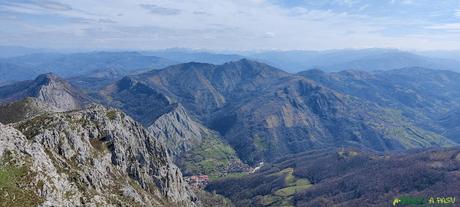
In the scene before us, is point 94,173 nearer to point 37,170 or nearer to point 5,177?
point 37,170

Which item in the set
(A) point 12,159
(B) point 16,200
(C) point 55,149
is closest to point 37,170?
(A) point 12,159

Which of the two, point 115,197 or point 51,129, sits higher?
point 51,129

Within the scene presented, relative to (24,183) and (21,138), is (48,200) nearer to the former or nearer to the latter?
(24,183)

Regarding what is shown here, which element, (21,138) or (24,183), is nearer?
(24,183)

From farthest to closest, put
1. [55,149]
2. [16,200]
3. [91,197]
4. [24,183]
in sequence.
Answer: [55,149], [91,197], [24,183], [16,200]

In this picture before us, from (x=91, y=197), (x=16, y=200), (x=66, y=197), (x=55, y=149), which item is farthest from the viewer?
(x=55, y=149)

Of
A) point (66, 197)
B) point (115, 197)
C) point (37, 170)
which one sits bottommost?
point (115, 197)
